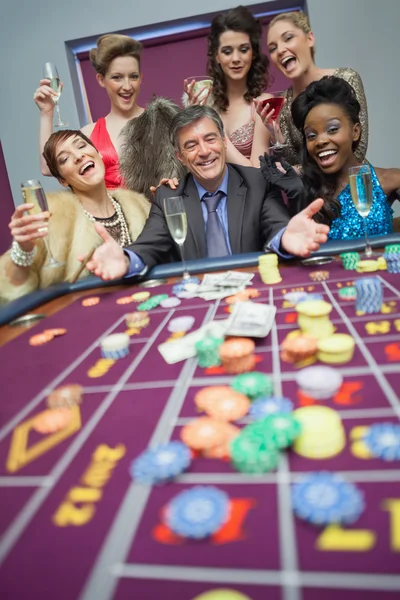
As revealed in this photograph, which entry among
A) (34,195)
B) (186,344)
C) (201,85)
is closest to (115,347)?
(186,344)

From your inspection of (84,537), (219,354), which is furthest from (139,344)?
(84,537)

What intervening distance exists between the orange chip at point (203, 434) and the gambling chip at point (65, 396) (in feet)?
0.92

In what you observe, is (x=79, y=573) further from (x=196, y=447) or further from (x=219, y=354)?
(x=219, y=354)

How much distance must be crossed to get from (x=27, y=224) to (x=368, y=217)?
5.32 ft

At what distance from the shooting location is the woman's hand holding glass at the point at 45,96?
9.34 ft

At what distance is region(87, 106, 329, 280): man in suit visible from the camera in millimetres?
2320

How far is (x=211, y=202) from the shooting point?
96.4 inches

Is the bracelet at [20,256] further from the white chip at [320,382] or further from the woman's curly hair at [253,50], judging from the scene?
the woman's curly hair at [253,50]

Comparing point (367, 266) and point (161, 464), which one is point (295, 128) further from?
point (161, 464)

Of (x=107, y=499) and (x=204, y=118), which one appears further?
(x=204, y=118)

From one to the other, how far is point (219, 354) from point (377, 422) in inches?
14.2

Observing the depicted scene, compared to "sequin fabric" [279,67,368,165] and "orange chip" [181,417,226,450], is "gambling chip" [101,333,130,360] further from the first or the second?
"sequin fabric" [279,67,368,165]

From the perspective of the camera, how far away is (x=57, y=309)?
1.66 m

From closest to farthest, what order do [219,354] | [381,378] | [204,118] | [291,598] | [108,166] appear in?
[291,598] < [381,378] < [219,354] < [204,118] < [108,166]
